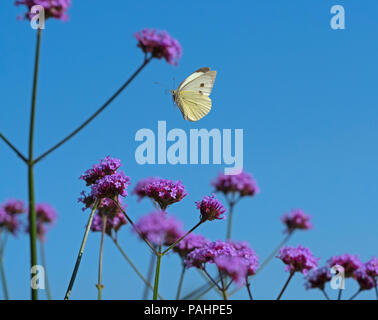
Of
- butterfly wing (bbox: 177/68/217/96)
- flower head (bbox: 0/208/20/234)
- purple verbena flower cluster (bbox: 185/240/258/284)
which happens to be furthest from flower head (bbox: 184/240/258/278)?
flower head (bbox: 0/208/20/234)

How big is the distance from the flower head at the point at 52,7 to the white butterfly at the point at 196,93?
302cm

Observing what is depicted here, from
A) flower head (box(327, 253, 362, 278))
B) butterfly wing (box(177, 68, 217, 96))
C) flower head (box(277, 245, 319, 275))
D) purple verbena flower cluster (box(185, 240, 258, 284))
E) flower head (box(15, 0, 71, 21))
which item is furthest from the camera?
butterfly wing (box(177, 68, 217, 96))

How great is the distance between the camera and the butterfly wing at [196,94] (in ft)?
26.3

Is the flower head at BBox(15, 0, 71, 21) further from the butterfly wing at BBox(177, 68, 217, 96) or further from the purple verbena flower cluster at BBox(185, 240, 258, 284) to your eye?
the butterfly wing at BBox(177, 68, 217, 96)

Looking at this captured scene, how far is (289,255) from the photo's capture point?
6.07 meters

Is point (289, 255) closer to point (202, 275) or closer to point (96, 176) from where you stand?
point (202, 275)

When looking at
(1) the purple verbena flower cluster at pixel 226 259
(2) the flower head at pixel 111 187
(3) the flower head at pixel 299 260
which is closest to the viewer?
(2) the flower head at pixel 111 187

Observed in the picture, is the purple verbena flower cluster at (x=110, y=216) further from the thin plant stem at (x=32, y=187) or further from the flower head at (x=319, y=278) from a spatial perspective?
the flower head at (x=319, y=278)

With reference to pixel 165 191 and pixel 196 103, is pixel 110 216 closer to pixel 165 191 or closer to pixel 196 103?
pixel 165 191

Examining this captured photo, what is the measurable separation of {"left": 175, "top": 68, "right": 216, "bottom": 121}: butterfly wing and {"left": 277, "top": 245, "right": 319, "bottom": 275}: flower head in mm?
2846

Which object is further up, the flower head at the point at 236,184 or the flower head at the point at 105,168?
the flower head at the point at 236,184

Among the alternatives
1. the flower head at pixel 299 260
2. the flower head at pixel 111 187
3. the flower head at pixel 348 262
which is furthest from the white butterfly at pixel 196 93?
the flower head at pixel 111 187

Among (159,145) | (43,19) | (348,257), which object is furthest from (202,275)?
(43,19)

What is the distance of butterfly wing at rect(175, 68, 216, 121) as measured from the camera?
316 inches
